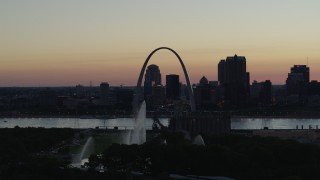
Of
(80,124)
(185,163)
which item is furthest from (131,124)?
(185,163)

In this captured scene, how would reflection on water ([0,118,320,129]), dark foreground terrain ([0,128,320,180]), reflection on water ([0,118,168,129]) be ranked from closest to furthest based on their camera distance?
dark foreground terrain ([0,128,320,180]), reflection on water ([0,118,320,129]), reflection on water ([0,118,168,129])

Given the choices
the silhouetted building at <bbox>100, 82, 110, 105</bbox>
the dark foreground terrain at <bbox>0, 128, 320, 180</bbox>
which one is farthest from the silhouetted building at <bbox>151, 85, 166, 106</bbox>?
the dark foreground terrain at <bbox>0, 128, 320, 180</bbox>

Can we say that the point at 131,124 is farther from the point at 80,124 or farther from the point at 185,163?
the point at 185,163

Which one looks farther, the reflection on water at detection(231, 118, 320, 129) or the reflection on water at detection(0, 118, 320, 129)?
the reflection on water at detection(0, 118, 320, 129)

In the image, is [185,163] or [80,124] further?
[80,124]

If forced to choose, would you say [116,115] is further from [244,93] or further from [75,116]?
[244,93]

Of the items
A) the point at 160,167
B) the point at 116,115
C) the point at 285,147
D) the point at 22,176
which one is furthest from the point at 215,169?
the point at 116,115

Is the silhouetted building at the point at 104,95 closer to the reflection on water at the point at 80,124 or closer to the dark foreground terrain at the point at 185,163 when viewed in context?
the reflection on water at the point at 80,124

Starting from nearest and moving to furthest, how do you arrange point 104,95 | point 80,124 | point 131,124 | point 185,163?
point 185,163, point 131,124, point 80,124, point 104,95

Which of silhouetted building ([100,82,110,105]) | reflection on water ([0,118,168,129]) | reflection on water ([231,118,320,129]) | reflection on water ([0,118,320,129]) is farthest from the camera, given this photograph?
silhouetted building ([100,82,110,105])

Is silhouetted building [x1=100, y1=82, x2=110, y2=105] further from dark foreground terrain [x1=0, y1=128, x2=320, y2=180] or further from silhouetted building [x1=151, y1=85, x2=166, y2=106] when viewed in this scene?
dark foreground terrain [x1=0, y1=128, x2=320, y2=180]

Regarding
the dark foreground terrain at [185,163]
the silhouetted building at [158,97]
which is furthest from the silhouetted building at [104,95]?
the dark foreground terrain at [185,163]
